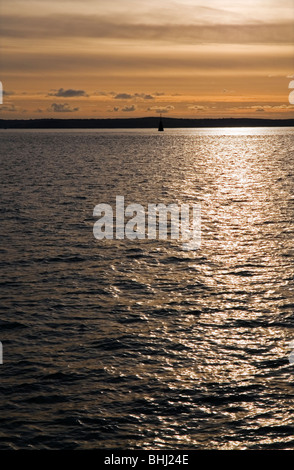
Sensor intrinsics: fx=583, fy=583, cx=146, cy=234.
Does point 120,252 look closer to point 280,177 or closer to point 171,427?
point 171,427

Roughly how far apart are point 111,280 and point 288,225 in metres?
24.8

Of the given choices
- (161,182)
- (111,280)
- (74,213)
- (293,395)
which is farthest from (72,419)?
(161,182)

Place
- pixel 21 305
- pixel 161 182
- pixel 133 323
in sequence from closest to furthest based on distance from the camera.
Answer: pixel 133 323 → pixel 21 305 → pixel 161 182

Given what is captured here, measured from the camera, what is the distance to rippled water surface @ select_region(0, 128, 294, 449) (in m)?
18.6

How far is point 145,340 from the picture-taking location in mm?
25516

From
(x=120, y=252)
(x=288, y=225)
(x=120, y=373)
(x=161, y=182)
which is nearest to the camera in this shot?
(x=120, y=373)

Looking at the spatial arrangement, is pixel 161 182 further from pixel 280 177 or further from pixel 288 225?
pixel 288 225

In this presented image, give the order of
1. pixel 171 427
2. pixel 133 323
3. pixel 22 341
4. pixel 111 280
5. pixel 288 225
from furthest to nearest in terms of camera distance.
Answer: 1. pixel 288 225
2. pixel 111 280
3. pixel 133 323
4. pixel 22 341
5. pixel 171 427

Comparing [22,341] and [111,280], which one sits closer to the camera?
[22,341]

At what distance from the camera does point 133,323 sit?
1087 inches

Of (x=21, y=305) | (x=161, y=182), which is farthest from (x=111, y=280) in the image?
(x=161, y=182)

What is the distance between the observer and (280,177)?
109188mm

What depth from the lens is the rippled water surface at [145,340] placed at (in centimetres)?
1856

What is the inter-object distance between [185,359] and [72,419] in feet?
20.1
